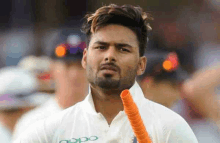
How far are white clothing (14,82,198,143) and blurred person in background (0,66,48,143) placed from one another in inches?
22.2

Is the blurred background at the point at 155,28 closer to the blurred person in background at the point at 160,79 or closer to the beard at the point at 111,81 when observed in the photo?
the blurred person in background at the point at 160,79

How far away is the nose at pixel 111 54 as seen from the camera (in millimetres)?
1178

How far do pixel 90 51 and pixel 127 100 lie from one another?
14.9 inches

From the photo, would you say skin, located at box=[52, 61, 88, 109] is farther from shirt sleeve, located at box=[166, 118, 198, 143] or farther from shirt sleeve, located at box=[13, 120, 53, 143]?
shirt sleeve, located at box=[166, 118, 198, 143]

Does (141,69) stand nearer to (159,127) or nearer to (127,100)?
(159,127)

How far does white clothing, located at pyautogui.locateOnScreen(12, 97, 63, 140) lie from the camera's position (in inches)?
65.7

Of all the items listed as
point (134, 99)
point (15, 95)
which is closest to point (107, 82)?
point (134, 99)

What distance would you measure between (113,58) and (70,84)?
1.60 ft

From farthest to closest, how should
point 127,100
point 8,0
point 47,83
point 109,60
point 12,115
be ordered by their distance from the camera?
point 8,0 < point 47,83 < point 12,115 < point 109,60 < point 127,100

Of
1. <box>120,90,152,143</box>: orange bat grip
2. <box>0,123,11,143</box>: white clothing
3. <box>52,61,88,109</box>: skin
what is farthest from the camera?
<box>0,123,11,143</box>: white clothing

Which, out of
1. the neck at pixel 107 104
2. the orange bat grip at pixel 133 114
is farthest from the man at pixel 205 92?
the orange bat grip at pixel 133 114

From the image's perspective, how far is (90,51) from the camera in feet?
4.11

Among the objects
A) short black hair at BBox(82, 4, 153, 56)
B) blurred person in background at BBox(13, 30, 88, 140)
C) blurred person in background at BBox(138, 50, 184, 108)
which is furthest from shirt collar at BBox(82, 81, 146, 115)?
blurred person in background at BBox(138, 50, 184, 108)

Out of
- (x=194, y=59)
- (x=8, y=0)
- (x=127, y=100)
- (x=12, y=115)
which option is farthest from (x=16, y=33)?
(x=127, y=100)
